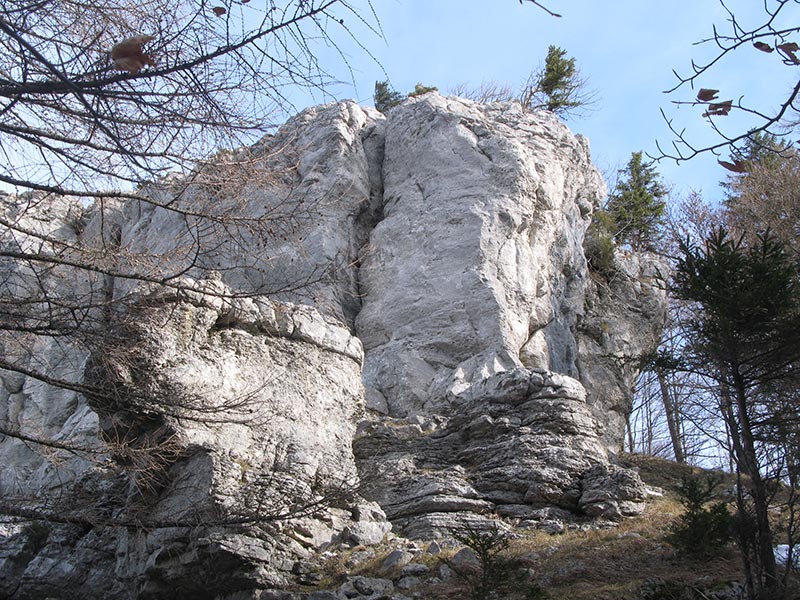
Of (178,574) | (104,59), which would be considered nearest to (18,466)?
(178,574)

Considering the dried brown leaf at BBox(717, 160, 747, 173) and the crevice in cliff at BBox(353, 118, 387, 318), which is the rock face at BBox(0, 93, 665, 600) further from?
the dried brown leaf at BBox(717, 160, 747, 173)

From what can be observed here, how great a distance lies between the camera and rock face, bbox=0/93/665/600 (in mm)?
7223

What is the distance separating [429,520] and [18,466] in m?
8.58

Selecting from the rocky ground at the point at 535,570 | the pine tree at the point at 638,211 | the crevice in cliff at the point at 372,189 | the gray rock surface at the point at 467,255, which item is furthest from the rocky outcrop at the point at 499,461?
the pine tree at the point at 638,211

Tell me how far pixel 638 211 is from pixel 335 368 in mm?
17137

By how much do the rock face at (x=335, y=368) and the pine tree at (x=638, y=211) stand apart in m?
4.73

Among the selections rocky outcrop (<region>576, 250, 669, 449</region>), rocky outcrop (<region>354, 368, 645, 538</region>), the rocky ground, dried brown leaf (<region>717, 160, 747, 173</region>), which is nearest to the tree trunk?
the rocky ground

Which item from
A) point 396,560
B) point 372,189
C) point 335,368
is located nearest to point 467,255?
A: point 372,189

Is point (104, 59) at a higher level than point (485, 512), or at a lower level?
higher

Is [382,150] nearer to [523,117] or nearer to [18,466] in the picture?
[523,117]

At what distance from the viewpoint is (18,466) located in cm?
1450

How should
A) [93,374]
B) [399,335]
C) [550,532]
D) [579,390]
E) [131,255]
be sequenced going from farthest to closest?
[399,335] < [579,390] < [550,532] < [93,374] < [131,255]

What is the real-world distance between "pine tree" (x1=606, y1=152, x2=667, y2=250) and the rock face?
15.5ft

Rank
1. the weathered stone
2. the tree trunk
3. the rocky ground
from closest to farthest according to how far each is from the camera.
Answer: the tree trunk → the rocky ground → the weathered stone
